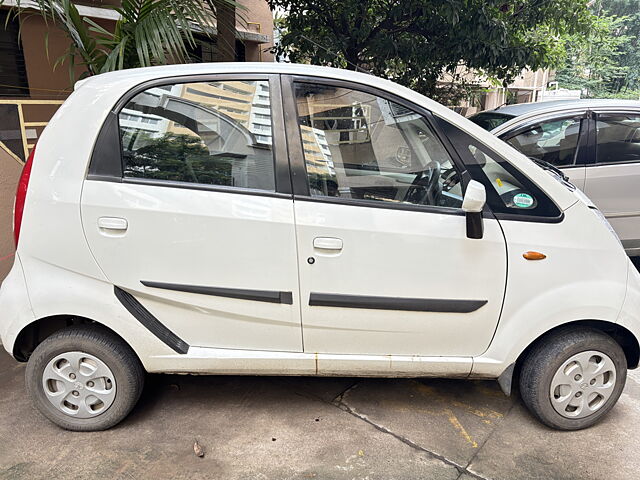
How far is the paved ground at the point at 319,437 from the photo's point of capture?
2.28 metres

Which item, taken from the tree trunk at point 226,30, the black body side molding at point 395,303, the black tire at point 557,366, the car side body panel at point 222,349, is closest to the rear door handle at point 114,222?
the car side body panel at point 222,349

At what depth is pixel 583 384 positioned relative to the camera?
2471 millimetres

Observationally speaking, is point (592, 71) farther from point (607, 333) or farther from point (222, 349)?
point (222, 349)

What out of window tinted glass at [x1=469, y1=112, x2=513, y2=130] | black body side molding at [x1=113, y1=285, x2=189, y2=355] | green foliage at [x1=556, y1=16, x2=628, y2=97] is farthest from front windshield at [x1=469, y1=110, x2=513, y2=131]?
green foliage at [x1=556, y1=16, x2=628, y2=97]

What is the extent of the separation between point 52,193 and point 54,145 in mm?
232

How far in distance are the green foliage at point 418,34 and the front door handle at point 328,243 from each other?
4.56 metres

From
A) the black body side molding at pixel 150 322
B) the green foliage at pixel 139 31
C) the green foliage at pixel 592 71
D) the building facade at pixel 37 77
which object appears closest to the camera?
the black body side molding at pixel 150 322

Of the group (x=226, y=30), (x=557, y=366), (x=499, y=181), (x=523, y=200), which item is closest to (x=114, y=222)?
(x=499, y=181)

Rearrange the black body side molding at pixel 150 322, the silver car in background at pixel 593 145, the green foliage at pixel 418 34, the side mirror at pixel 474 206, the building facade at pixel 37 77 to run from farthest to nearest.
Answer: the green foliage at pixel 418 34 < the silver car in background at pixel 593 145 < the building facade at pixel 37 77 < the black body side molding at pixel 150 322 < the side mirror at pixel 474 206

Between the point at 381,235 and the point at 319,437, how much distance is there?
1115 millimetres

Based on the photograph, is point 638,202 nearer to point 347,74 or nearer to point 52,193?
point 347,74

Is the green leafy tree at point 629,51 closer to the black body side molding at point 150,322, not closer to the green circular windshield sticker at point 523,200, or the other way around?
the green circular windshield sticker at point 523,200

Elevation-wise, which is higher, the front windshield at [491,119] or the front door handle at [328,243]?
the front windshield at [491,119]

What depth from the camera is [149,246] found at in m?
2.24
